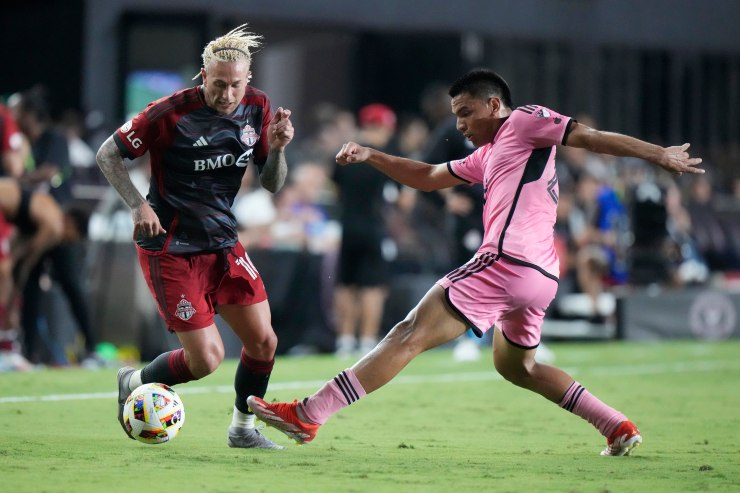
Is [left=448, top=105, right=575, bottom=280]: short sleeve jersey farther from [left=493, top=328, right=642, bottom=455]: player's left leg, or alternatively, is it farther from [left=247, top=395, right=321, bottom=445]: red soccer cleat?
[left=247, top=395, right=321, bottom=445]: red soccer cleat

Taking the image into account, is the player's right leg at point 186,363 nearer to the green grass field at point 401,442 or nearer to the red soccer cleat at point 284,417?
the green grass field at point 401,442

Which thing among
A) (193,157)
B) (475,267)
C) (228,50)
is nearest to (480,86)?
(475,267)

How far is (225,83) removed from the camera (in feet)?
22.7

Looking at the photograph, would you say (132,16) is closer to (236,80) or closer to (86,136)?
(86,136)

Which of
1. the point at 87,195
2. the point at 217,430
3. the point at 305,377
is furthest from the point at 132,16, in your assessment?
the point at 217,430

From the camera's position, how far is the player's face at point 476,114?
23.3 ft

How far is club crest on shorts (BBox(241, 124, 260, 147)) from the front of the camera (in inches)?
282

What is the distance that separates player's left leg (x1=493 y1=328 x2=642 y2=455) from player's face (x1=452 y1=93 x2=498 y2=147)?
111cm

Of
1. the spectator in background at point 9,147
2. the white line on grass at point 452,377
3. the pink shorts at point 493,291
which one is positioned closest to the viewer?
the pink shorts at point 493,291

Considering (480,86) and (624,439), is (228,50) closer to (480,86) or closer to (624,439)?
(480,86)

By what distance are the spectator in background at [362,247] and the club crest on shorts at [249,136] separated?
725 cm

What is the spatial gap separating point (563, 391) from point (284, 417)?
5.30 feet

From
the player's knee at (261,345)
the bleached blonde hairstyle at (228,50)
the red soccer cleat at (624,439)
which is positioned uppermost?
the bleached blonde hairstyle at (228,50)

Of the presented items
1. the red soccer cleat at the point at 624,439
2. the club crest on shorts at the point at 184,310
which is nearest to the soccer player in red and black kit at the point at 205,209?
the club crest on shorts at the point at 184,310
